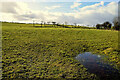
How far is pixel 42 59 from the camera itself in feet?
61.0

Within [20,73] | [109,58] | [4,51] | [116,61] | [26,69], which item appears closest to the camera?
[20,73]

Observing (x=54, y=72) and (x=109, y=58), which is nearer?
(x=54, y=72)

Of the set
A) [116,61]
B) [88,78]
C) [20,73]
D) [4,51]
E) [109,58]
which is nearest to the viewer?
[88,78]

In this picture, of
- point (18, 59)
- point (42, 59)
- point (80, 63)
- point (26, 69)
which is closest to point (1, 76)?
point (26, 69)

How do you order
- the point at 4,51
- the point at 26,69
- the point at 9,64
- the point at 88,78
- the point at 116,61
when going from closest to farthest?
the point at 88,78, the point at 26,69, the point at 9,64, the point at 116,61, the point at 4,51

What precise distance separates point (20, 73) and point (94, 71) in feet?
40.7

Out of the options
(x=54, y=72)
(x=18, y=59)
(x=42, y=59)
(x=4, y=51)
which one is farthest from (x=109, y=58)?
(x=4, y=51)

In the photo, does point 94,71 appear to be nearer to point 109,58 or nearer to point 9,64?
point 109,58

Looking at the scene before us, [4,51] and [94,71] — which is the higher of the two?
[4,51]

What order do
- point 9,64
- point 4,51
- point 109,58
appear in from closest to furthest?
point 9,64 < point 109,58 < point 4,51

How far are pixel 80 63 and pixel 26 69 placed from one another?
1030 cm

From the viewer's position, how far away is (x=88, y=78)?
13.0 metres

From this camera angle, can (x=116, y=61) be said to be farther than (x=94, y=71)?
Yes

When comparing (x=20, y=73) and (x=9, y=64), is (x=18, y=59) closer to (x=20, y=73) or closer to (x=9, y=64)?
(x=9, y=64)
